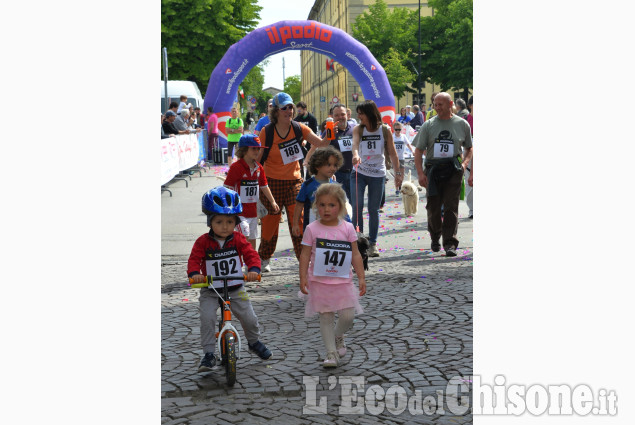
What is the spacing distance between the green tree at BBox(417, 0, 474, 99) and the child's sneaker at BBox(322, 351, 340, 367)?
172ft

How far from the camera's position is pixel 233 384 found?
490cm

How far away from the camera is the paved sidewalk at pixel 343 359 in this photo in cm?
444

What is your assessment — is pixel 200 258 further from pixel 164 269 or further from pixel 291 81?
pixel 291 81

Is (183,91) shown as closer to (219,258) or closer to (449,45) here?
(219,258)

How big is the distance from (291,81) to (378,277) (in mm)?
143465

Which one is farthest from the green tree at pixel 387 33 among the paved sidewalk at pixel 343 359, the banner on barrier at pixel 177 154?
the paved sidewalk at pixel 343 359

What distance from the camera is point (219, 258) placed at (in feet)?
16.8

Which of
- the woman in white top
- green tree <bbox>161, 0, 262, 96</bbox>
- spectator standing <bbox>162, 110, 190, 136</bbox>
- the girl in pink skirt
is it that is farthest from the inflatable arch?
the girl in pink skirt

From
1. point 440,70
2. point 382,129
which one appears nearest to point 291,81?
point 440,70

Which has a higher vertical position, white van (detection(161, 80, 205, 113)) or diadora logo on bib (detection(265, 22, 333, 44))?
diadora logo on bib (detection(265, 22, 333, 44))

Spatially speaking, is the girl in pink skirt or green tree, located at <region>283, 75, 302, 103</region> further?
green tree, located at <region>283, 75, 302, 103</region>

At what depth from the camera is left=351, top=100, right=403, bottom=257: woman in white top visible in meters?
9.43

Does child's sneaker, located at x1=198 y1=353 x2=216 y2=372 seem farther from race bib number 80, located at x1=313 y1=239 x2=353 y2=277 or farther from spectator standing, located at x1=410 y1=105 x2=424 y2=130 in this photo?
spectator standing, located at x1=410 y1=105 x2=424 y2=130

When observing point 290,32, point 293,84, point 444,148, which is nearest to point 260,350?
point 444,148
